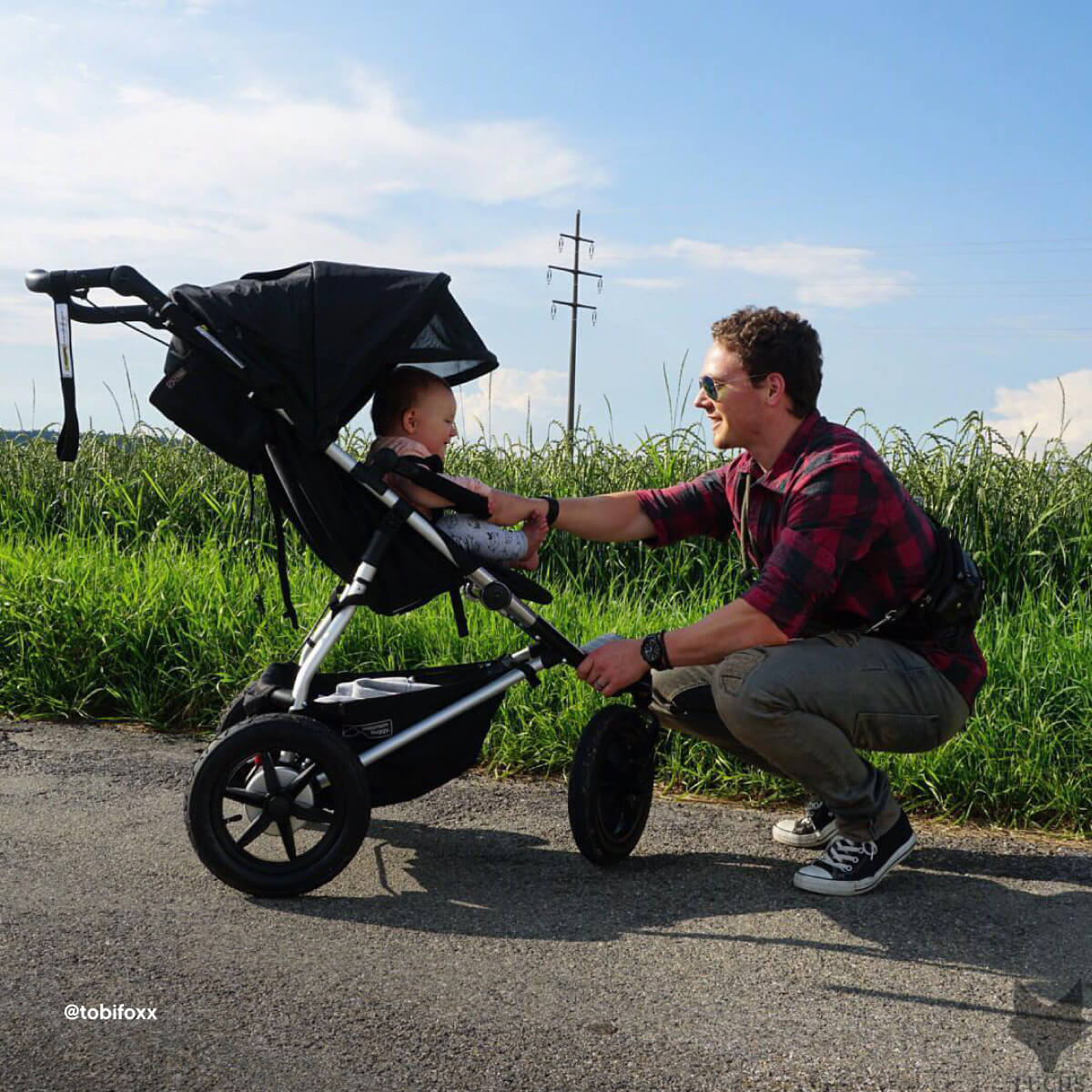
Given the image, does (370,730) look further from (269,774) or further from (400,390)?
(400,390)

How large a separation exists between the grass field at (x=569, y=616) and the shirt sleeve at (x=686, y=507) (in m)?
0.99

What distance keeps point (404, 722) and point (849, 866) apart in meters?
1.42

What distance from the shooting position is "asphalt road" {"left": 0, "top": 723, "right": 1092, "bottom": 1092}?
275 centimetres

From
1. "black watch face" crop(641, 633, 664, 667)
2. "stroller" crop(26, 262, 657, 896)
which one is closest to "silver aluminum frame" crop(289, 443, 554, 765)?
"stroller" crop(26, 262, 657, 896)

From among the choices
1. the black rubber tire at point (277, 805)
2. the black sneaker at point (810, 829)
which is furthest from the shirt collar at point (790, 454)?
the black rubber tire at point (277, 805)

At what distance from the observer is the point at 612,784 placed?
13.2ft

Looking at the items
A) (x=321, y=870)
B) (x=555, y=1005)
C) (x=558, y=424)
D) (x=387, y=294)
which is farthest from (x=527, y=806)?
(x=558, y=424)

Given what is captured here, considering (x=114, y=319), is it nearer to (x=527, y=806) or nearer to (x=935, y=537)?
(x=527, y=806)

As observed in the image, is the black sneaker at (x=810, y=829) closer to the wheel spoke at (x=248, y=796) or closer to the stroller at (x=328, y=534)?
the stroller at (x=328, y=534)

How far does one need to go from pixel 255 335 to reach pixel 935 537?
2168 mm

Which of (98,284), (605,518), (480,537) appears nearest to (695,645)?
(480,537)

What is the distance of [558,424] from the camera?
28.5 feet

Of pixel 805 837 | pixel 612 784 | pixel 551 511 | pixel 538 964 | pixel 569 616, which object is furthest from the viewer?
pixel 569 616

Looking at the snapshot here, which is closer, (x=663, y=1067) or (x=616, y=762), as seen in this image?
(x=663, y=1067)
